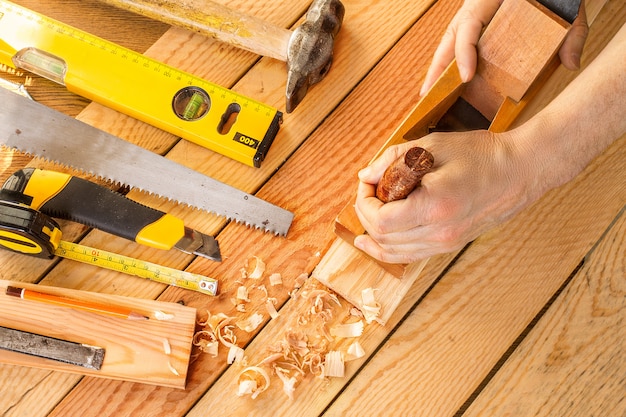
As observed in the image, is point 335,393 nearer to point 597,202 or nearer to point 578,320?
point 578,320

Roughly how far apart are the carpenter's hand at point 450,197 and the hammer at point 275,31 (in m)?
0.37

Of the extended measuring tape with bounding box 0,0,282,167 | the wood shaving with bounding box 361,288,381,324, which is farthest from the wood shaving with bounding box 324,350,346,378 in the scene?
the extended measuring tape with bounding box 0,0,282,167

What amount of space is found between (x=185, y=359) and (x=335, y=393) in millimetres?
341

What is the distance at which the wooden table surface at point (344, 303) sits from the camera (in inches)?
49.0

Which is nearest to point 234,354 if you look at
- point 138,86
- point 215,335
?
point 215,335

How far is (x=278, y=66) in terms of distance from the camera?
4.66 ft

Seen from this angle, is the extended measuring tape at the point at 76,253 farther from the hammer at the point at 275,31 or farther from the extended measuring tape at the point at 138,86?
the hammer at the point at 275,31

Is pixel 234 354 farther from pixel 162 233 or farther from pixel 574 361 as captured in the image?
Answer: pixel 574 361

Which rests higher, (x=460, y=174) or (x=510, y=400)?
(x=460, y=174)

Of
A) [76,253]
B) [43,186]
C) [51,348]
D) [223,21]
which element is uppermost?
[223,21]

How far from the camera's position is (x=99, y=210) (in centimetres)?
126

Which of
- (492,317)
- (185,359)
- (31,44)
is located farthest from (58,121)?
(492,317)

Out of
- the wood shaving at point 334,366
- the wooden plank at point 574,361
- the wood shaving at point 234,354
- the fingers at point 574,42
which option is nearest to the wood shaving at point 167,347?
the wood shaving at point 234,354

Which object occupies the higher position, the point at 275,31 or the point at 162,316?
the point at 275,31
